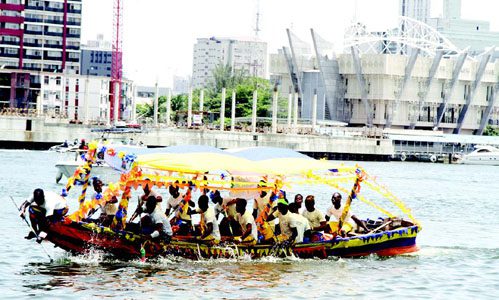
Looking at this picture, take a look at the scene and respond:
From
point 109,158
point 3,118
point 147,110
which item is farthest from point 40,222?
point 147,110

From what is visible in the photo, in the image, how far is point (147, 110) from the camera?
175 m

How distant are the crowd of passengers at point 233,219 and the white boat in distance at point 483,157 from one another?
306 feet

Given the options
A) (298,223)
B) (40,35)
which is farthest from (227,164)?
(40,35)

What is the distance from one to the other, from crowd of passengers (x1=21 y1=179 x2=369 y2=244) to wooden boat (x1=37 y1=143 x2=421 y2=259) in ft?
0.56

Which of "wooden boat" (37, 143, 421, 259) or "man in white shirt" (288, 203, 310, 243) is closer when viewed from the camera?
"wooden boat" (37, 143, 421, 259)

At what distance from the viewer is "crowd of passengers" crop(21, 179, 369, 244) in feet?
79.2

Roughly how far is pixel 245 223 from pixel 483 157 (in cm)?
9588

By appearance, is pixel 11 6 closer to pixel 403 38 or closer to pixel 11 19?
pixel 11 19

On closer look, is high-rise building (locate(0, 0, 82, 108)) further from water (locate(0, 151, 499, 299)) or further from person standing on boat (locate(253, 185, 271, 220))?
person standing on boat (locate(253, 185, 271, 220))

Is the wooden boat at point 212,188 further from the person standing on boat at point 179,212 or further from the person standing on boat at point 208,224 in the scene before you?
the person standing on boat at point 179,212

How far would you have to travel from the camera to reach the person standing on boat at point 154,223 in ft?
78.5

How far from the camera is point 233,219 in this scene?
83.3 ft

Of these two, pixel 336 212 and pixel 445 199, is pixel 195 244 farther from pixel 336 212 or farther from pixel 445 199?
pixel 445 199

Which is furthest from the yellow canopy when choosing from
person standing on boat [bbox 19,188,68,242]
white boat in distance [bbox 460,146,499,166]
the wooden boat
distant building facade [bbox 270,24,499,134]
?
distant building facade [bbox 270,24,499,134]
